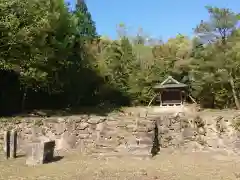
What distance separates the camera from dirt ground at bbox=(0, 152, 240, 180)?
10.6 m

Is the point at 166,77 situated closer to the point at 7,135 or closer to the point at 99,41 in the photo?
the point at 99,41

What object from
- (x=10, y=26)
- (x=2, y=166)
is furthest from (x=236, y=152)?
(x=10, y=26)

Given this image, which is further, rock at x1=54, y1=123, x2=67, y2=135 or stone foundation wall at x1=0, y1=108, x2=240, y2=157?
rock at x1=54, y1=123, x2=67, y2=135

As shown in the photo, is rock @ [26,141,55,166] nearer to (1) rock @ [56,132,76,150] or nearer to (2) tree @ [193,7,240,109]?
(1) rock @ [56,132,76,150]

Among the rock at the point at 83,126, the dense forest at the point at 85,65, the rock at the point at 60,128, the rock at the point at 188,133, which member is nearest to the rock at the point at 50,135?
the rock at the point at 60,128

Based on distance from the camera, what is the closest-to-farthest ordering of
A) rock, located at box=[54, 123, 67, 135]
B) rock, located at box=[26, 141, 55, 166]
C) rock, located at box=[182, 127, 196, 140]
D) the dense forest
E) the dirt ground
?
the dirt ground → rock, located at box=[26, 141, 55, 166] → rock, located at box=[182, 127, 196, 140] → rock, located at box=[54, 123, 67, 135] → the dense forest

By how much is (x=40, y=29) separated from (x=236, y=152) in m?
16.6

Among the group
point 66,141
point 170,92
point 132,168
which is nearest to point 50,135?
point 66,141

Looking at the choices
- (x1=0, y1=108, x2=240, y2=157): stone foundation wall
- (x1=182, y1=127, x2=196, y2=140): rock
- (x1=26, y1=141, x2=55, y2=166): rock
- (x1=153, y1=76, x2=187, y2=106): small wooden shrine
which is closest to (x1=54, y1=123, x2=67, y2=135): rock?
(x1=0, y1=108, x2=240, y2=157): stone foundation wall

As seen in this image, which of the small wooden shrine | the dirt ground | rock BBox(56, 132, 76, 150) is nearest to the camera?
the dirt ground

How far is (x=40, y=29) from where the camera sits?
2538 centimetres

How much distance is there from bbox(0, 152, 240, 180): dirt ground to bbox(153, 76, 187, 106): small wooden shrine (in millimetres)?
23378

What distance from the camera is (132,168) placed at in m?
11.8

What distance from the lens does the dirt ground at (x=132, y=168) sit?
34.7ft
